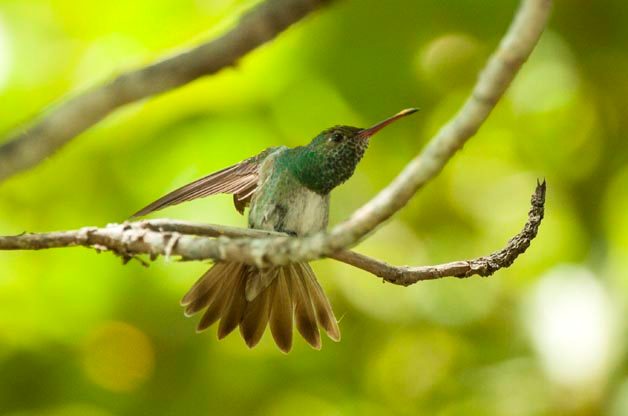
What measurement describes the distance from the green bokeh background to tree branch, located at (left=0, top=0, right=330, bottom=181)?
2.50m

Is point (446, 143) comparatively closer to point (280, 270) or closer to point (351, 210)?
point (280, 270)

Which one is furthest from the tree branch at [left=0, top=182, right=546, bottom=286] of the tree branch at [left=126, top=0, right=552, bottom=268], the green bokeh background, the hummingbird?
the green bokeh background

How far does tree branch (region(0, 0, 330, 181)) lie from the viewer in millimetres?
1173

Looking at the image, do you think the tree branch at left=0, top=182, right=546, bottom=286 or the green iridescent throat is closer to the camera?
the tree branch at left=0, top=182, right=546, bottom=286

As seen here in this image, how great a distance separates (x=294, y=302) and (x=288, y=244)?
156 cm

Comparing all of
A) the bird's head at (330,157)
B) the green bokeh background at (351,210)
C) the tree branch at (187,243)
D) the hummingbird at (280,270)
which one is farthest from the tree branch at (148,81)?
the green bokeh background at (351,210)

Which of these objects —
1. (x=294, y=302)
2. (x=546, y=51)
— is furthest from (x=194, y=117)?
(x=546, y=51)

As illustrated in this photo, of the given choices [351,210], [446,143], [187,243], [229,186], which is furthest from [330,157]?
[446,143]

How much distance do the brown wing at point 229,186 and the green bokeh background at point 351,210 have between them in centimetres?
22

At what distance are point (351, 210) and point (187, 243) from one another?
7.21ft

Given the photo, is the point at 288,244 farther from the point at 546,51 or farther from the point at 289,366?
the point at 546,51

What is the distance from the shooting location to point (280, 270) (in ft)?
11.4

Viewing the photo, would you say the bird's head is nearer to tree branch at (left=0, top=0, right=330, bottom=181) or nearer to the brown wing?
the brown wing

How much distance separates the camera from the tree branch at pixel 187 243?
6.53ft
